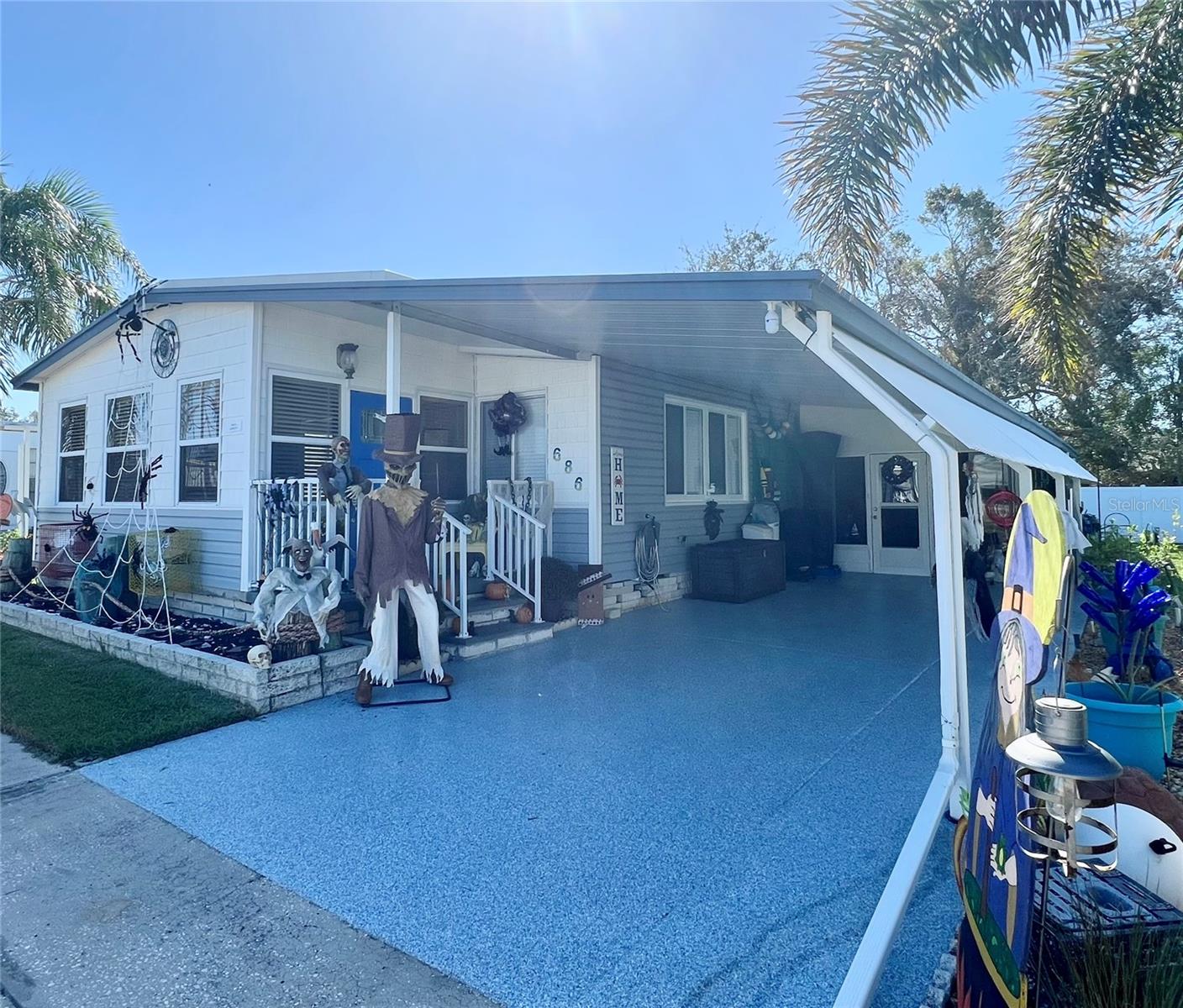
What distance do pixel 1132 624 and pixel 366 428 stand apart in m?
6.60

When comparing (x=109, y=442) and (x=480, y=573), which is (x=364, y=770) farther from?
(x=109, y=442)

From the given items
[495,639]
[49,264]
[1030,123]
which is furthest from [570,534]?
[49,264]

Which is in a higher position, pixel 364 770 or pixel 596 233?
pixel 596 233

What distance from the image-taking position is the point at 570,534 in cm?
775

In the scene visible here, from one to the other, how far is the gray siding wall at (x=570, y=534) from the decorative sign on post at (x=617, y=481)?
400 mm

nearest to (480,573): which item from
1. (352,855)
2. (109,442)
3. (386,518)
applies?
(386,518)

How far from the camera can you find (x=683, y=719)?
4371 mm

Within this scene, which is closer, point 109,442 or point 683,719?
point 683,719

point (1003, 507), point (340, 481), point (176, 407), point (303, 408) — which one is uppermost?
point (176, 407)

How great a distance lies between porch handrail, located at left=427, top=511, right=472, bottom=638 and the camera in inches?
235

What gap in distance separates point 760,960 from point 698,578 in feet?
23.0

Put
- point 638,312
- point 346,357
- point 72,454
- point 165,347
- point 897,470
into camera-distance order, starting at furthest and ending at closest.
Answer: point 897,470 < point 72,454 < point 165,347 < point 346,357 < point 638,312

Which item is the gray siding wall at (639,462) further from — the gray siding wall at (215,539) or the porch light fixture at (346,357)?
the gray siding wall at (215,539)

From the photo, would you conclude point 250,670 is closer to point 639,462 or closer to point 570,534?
point 570,534
